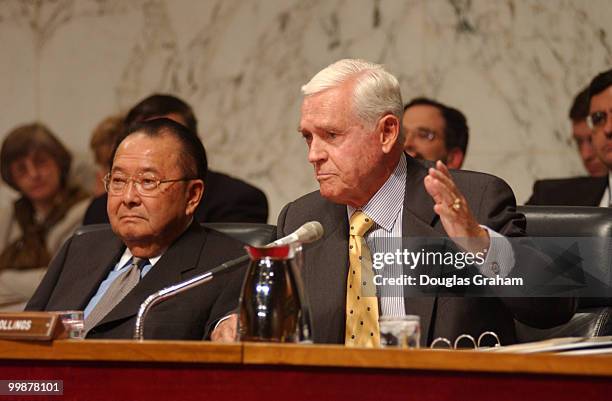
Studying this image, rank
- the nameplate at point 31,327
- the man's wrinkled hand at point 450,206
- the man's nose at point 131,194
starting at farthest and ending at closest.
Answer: the man's nose at point 131,194
the man's wrinkled hand at point 450,206
the nameplate at point 31,327

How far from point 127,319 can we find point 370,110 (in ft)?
2.75

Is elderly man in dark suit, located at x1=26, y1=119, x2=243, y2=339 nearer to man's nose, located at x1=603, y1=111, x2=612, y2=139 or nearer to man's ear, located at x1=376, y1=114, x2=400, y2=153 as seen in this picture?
man's ear, located at x1=376, y1=114, x2=400, y2=153

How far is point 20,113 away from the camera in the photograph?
5254 mm

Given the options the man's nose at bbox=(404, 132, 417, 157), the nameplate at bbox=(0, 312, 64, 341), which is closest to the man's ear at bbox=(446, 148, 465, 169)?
the man's nose at bbox=(404, 132, 417, 157)

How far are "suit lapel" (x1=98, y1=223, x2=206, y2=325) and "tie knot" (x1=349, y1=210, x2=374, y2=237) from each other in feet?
1.58

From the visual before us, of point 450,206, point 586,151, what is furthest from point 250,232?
point 586,151

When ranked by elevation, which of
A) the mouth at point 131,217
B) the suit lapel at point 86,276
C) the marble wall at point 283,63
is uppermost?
the marble wall at point 283,63

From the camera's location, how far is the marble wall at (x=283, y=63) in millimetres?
4652

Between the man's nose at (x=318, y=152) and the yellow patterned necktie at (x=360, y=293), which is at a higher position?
the man's nose at (x=318, y=152)

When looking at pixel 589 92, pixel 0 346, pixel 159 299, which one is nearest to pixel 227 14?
pixel 589 92

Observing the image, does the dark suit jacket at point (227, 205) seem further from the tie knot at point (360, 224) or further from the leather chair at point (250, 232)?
the tie knot at point (360, 224)

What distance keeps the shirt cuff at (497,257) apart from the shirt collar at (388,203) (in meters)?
0.39

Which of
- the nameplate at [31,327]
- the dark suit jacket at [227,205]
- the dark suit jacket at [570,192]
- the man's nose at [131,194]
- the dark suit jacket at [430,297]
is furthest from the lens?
the dark suit jacket at [570,192]

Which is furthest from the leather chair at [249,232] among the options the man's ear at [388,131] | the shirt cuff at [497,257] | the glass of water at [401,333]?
the glass of water at [401,333]
